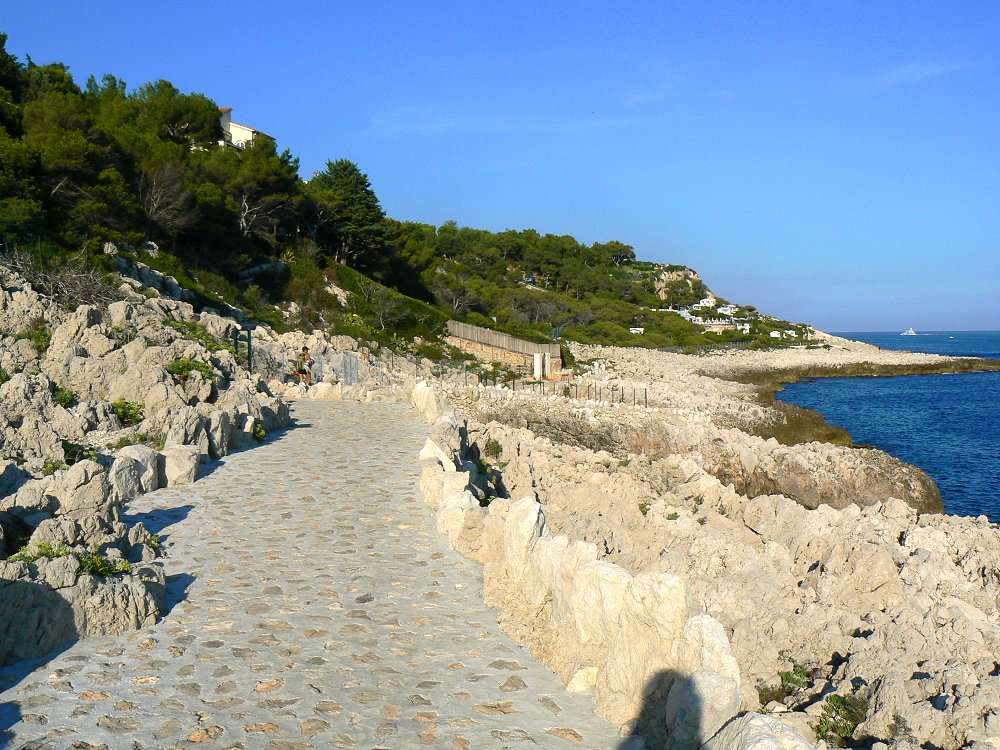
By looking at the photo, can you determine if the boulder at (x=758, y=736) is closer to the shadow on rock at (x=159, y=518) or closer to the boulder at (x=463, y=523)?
the boulder at (x=463, y=523)

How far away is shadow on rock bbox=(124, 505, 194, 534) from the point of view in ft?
28.5

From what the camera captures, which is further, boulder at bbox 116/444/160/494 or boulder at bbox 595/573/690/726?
boulder at bbox 116/444/160/494

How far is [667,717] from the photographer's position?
4609 mm

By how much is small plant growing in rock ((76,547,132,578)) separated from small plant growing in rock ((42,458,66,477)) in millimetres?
3972

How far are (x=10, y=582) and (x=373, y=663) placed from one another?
269 cm

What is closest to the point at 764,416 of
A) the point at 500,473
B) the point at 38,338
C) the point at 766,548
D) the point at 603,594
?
the point at 500,473

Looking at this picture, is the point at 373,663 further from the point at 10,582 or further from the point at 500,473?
the point at 500,473

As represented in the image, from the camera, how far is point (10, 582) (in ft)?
18.5

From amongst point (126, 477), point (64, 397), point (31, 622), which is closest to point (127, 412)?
point (64, 397)

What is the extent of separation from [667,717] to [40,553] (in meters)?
4.94

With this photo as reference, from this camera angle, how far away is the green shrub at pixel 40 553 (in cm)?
612

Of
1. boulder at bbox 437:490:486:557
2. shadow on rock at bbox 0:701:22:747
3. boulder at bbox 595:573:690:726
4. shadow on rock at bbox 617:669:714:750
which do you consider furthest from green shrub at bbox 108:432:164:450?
shadow on rock at bbox 617:669:714:750

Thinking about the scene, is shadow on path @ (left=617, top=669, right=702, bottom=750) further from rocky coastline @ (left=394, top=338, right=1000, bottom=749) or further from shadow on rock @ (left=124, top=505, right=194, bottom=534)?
shadow on rock @ (left=124, top=505, right=194, bottom=534)

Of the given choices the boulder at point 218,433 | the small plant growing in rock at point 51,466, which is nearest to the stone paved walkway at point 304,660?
the small plant growing in rock at point 51,466
